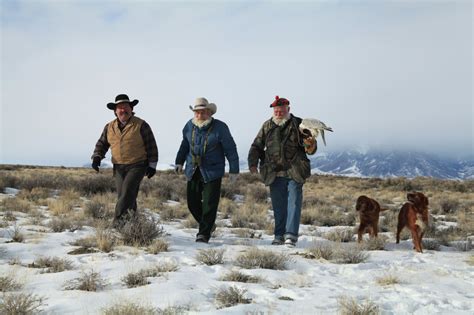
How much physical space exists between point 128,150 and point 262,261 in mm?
3048

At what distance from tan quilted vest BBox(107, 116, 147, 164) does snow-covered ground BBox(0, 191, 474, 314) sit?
1375mm

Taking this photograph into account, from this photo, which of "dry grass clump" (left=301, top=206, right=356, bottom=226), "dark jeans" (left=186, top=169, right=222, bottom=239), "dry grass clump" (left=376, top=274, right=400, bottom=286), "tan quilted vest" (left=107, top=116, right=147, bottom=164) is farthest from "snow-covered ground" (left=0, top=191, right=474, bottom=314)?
"dry grass clump" (left=301, top=206, right=356, bottom=226)

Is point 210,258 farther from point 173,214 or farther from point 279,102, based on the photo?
point 173,214

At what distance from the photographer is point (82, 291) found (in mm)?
3820

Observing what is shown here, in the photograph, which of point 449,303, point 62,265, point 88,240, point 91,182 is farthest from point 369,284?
point 91,182

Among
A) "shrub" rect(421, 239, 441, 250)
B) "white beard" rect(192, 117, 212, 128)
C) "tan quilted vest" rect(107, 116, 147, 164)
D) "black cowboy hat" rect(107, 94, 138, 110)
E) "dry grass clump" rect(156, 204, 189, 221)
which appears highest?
"black cowboy hat" rect(107, 94, 138, 110)

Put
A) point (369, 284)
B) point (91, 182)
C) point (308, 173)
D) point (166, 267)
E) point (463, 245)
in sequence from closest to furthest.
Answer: point (369, 284) < point (166, 267) < point (463, 245) < point (308, 173) < point (91, 182)

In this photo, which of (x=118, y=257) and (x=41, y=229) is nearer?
(x=118, y=257)

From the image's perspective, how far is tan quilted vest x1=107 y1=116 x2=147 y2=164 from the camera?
22.8 ft

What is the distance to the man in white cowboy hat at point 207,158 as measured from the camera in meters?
6.80

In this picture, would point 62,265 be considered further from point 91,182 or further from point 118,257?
point 91,182

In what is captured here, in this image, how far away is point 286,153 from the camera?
6.96 m

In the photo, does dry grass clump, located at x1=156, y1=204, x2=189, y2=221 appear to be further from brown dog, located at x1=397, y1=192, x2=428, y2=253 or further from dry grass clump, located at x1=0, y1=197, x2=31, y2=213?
brown dog, located at x1=397, y1=192, x2=428, y2=253

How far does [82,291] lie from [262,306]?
1.52 metres
